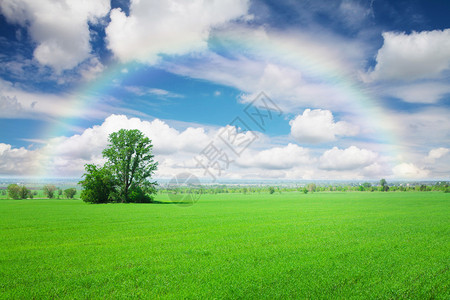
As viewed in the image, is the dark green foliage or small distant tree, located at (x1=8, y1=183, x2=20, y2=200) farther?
small distant tree, located at (x1=8, y1=183, x2=20, y2=200)

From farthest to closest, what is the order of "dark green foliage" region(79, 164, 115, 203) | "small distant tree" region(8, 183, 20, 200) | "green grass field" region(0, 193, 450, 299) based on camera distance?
1. "small distant tree" region(8, 183, 20, 200)
2. "dark green foliage" region(79, 164, 115, 203)
3. "green grass field" region(0, 193, 450, 299)

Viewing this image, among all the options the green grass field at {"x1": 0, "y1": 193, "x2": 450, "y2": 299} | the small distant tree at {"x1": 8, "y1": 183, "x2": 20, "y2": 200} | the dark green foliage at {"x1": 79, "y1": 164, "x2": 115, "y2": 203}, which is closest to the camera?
the green grass field at {"x1": 0, "y1": 193, "x2": 450, "y2": 299}

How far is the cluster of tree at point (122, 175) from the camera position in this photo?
53.2 m

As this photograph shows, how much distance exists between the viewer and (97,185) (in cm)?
5325

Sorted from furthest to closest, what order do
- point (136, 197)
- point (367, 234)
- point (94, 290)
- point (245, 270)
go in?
point (136, 197)
point (367, 234)
point (245, 270)
point (94, 290)

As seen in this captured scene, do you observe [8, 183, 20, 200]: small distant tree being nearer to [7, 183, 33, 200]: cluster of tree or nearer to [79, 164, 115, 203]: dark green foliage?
[7, 183, 33, 200]: cluster of tree

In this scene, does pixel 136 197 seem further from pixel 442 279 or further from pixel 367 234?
pixel 442 279

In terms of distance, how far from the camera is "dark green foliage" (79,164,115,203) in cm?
5254

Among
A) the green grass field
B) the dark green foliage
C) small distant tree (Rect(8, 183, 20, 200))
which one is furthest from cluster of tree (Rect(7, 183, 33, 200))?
the green grass field

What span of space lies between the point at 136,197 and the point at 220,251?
156 feet

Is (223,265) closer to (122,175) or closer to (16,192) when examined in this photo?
(122,175)

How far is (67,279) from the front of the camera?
28.0ft

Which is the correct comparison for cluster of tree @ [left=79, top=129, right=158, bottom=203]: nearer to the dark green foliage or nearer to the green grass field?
the dark green foliage

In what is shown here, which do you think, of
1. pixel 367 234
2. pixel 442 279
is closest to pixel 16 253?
pixel 442 279
